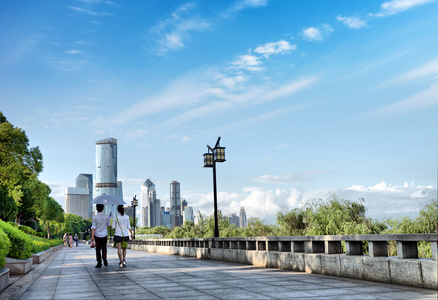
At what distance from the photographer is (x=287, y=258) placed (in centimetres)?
1149

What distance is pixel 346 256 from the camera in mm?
9211

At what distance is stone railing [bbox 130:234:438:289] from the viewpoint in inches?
292

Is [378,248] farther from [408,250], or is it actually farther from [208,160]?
[208,160]

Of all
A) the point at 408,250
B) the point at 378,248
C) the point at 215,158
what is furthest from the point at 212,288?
the point at 215,158

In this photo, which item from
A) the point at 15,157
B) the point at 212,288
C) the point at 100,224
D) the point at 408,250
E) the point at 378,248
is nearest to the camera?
the point at 408,250

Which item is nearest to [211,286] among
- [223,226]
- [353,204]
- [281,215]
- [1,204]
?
[353,204]

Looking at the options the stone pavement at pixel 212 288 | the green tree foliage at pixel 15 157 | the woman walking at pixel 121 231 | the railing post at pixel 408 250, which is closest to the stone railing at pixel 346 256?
the railing post at pixel 408 250

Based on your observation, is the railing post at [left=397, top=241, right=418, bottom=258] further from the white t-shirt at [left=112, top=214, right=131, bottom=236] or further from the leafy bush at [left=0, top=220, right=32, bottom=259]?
the leafy bush at [left=0, top=220, right=32, bottom=259]

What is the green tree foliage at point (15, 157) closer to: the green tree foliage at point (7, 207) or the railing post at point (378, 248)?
the green tree foliage at point (7, 207)

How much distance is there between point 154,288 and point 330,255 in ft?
13.2

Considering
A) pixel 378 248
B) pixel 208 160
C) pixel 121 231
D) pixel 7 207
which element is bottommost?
pixel 378 248

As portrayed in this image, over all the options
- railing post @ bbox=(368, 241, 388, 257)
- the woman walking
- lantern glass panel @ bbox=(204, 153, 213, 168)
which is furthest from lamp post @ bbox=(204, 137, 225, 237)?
railing post @ bbox=(368, 241, 388, 257)

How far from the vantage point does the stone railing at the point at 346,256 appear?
7410 mm

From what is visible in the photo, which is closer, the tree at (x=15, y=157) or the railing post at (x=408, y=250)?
the railing post at (x=408, y=250)
